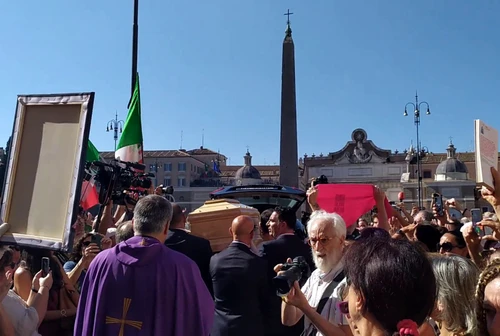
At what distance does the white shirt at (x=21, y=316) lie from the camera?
3.12 metres

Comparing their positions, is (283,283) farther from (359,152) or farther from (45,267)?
(359,152)

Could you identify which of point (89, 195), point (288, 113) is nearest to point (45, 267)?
point (89, 195)

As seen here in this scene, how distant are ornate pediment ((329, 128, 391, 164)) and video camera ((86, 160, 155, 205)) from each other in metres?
58.5

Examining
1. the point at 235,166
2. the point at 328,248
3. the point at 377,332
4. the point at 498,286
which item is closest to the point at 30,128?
the point at 328,248

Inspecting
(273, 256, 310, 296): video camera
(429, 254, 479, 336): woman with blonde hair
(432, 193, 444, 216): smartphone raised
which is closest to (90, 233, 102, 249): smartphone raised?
(273, 256, 310, 296): video camera

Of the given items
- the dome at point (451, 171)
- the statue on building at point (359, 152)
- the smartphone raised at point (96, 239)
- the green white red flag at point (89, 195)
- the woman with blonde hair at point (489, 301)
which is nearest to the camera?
the woman with blonde hair at point (489, 301)

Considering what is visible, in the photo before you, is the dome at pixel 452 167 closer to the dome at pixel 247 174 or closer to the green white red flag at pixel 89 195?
the dome at pixel 247 174

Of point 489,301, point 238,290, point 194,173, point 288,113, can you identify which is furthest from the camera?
point 194,173

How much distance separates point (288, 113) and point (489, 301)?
24.1 metres

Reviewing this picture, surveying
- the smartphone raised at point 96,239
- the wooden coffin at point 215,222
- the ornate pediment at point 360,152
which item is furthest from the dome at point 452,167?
the smartphone raised at point 96,239

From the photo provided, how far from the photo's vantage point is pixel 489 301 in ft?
6.63

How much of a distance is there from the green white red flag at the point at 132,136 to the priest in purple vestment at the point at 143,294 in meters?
6.38

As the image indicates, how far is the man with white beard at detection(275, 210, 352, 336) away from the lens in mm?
2909

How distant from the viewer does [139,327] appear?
302 cm
